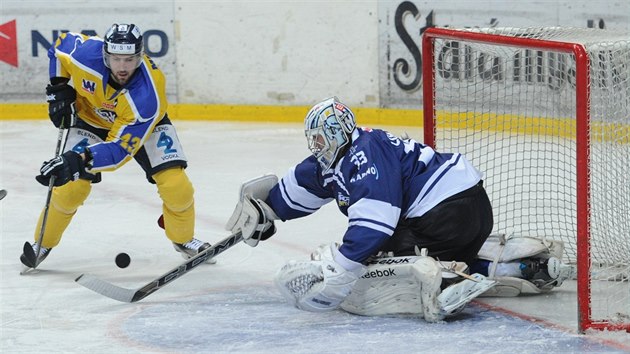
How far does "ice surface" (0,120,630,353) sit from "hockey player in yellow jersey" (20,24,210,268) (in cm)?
21

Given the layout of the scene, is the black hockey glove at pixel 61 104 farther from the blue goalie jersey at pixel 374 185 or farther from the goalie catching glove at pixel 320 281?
the goalie catching glove at pixel 320 281

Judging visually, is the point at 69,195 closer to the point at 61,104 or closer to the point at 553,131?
the point at 61,104

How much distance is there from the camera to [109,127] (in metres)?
4.86

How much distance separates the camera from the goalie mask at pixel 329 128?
395cm

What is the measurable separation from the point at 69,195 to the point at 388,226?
153cm

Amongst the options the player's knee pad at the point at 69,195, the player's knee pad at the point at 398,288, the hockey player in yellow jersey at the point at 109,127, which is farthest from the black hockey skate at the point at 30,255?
the player's knee pad at the point at 398,288

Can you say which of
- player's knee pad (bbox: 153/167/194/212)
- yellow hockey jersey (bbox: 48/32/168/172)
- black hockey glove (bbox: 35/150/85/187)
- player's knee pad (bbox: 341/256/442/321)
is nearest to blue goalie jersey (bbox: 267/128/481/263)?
player's knee pad (bbox: 341/256/442/321)

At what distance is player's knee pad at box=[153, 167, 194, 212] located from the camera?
471 centimetres

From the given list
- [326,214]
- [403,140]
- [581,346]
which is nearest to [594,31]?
[403,140]

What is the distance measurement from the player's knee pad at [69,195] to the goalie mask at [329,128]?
1.21 metres

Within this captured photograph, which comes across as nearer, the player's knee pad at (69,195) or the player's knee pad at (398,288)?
the player's knee pad at (398,288)

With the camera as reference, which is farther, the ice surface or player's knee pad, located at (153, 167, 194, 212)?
player's knee pad, located at (153, 167, 194, 212)

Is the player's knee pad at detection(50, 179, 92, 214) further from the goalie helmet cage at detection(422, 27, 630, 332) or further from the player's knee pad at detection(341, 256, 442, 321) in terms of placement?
the goalie helmet cage at detection(422, 27, 630, 332)

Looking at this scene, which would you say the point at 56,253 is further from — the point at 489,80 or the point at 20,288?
the point at 489,80
